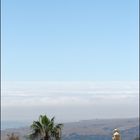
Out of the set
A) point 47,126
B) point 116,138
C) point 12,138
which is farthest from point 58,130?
point 12,138

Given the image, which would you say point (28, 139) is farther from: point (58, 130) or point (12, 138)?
point (12, 138)

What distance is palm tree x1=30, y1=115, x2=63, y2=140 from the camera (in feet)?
196

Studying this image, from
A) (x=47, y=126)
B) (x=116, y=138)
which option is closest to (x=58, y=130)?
(x=47, y=126)

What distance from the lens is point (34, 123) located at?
6003 centimetres

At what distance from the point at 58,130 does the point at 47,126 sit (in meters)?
1.59

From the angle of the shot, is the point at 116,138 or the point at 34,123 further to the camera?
the point at 34,123

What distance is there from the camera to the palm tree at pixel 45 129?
59.8 meters

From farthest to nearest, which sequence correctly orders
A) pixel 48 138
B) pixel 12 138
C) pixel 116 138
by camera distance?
pixel 12 138 → pixel 48 138 → pixel 116 138

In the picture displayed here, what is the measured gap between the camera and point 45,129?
198ft

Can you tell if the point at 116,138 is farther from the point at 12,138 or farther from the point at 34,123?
the point at 12,138

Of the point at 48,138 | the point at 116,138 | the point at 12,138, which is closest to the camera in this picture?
the point at 116,138

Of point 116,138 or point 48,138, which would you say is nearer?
point 116,138

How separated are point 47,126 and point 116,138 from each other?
12.9m

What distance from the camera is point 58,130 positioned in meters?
59.9
